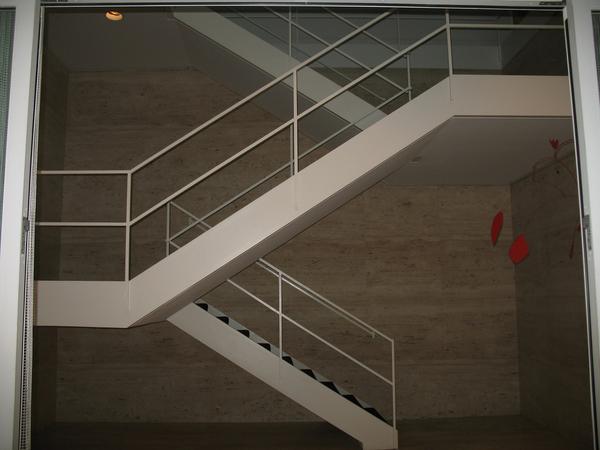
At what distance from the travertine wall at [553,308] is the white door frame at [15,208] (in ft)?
14.7

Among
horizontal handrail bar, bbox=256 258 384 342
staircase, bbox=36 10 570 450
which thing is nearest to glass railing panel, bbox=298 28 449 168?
staircase, bbox=36 10 570 450

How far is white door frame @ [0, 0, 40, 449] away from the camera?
171 cm

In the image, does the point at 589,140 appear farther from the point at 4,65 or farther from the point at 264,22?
the point at 264,22

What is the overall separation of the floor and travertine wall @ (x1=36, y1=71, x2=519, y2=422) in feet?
0.90

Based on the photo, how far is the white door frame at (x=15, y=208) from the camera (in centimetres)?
171

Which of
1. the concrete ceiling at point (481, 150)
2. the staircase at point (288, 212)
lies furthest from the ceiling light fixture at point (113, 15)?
the concrete ceiling at point (481, 150)

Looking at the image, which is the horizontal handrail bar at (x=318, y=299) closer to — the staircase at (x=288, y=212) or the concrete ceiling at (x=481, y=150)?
the staircase at (x=288, y=212)

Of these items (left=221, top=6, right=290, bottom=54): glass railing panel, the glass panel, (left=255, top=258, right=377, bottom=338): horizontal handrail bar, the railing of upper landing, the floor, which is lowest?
the floor

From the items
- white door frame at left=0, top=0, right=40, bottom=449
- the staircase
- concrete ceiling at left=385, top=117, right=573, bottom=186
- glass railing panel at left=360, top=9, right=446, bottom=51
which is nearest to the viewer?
white door frame at left=0, top=0, right=40, bottom=449

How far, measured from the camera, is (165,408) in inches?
Result: 251

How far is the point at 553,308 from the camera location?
5.72 m

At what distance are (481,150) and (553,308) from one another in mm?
1952

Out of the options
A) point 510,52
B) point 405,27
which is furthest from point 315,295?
point 510,52

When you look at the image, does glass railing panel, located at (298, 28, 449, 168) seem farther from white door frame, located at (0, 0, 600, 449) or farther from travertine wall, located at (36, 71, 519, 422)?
white door frame, located at (0, 0, 600, 449)
